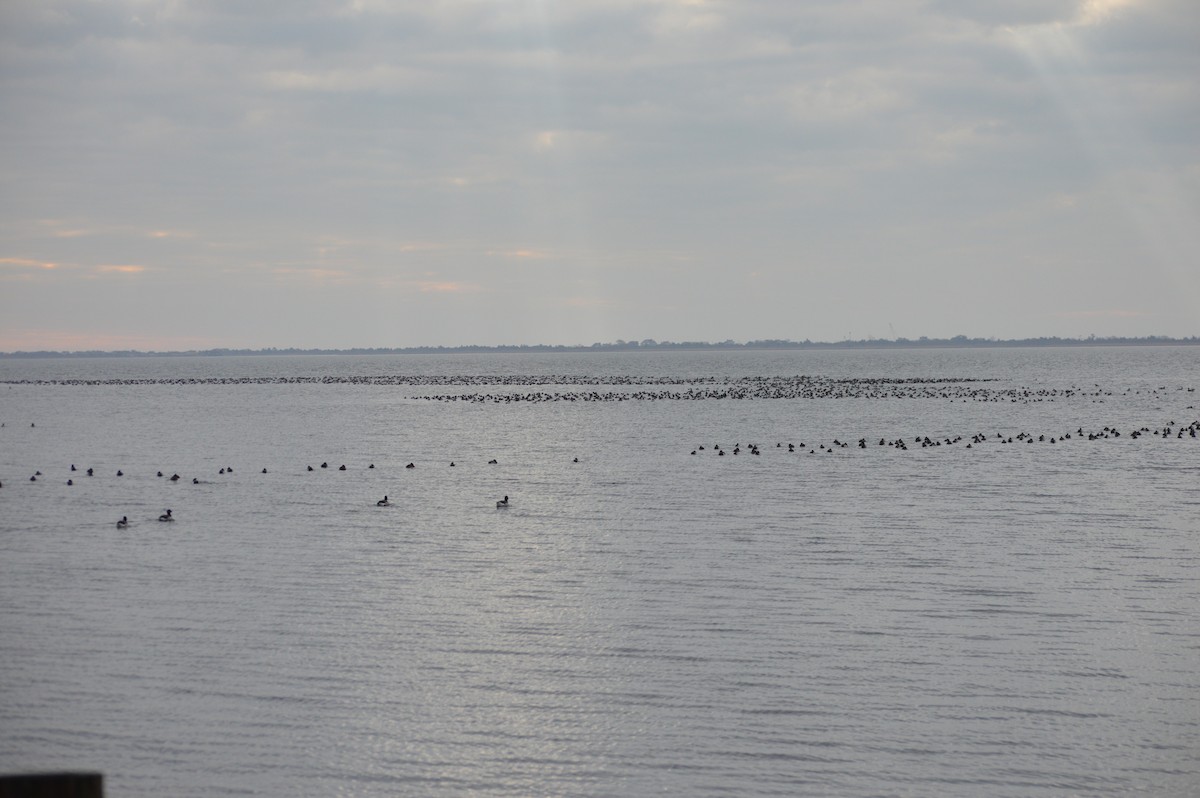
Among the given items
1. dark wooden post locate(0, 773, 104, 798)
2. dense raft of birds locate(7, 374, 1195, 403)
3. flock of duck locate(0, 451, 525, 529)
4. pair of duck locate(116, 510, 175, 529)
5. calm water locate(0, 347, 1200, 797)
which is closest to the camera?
dark wooden post locate(0, 773, 104, 798)

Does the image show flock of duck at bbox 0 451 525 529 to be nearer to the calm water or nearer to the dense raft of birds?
the calm water

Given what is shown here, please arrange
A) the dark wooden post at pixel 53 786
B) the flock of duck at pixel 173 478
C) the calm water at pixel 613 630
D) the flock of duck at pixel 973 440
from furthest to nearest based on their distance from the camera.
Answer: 1. the flock of duck at pixel 973 440
2. the flock of duck at pixel 173 478
3. the calm water at pixel 613 630
4. the dark wooden post at pixel 53 786

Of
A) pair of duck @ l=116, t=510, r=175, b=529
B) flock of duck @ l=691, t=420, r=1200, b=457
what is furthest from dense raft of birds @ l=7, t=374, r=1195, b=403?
pair of duck @ l=116, t=510, r=175, b=529

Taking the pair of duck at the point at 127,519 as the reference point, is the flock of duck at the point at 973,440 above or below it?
above

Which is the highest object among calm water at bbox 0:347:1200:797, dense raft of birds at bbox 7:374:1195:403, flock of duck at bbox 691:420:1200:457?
dense raft of birds at bbox 7:374:1195:403

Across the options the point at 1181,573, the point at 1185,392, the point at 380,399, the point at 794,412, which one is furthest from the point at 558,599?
the point at 1185,392

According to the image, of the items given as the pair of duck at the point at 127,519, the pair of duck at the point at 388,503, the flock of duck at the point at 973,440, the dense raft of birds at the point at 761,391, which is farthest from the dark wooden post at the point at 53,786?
the dense raft of birds at the point at 761,391

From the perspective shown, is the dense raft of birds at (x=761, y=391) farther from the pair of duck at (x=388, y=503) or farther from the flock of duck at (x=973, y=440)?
the pair of duck at (x=388, y=503)

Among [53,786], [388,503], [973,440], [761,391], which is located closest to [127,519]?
[388,503]

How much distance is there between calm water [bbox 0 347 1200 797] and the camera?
14.5 meters

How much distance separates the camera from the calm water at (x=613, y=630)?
1447 centimetres

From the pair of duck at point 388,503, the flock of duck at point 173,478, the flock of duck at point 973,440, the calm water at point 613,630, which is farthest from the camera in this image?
the flock of duck at point 973,440

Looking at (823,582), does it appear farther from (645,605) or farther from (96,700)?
(96,700)

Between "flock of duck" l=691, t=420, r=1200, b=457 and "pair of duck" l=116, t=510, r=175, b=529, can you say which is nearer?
"pair of duck" l=116, t=510, r=175, b=529
